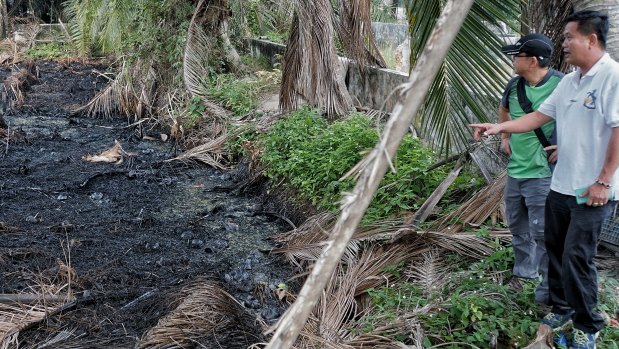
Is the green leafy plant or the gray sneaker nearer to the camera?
the gray sneaker

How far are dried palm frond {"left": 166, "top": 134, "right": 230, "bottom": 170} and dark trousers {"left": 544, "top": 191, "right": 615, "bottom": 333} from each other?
6486mm

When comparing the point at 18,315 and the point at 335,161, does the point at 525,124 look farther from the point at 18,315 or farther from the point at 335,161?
the point at 18,315

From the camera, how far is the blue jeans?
12.1ft

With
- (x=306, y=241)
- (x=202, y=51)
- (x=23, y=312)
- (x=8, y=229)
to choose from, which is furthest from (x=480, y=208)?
(x=202, y=51)

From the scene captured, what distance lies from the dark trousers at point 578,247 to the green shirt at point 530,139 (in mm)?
442

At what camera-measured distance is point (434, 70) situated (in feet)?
5.17

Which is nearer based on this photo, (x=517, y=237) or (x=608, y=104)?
(x=608, y=104)

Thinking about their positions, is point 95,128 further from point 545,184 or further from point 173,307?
point 545,184

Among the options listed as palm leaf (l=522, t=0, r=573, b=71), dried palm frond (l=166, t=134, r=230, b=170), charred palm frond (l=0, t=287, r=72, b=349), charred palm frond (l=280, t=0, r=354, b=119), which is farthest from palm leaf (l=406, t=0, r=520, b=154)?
dried palm frond (l=166, t=134, r=230, b=170)

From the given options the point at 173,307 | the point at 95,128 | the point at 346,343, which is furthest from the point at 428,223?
the point at 95,128

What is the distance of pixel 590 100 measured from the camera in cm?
297

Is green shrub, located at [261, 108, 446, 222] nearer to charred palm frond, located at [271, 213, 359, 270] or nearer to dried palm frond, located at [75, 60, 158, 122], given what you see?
charred palm frond, located at [271, 213, 359, 270]

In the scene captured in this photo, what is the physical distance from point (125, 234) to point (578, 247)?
4.90m

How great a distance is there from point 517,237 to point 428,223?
1.18m
